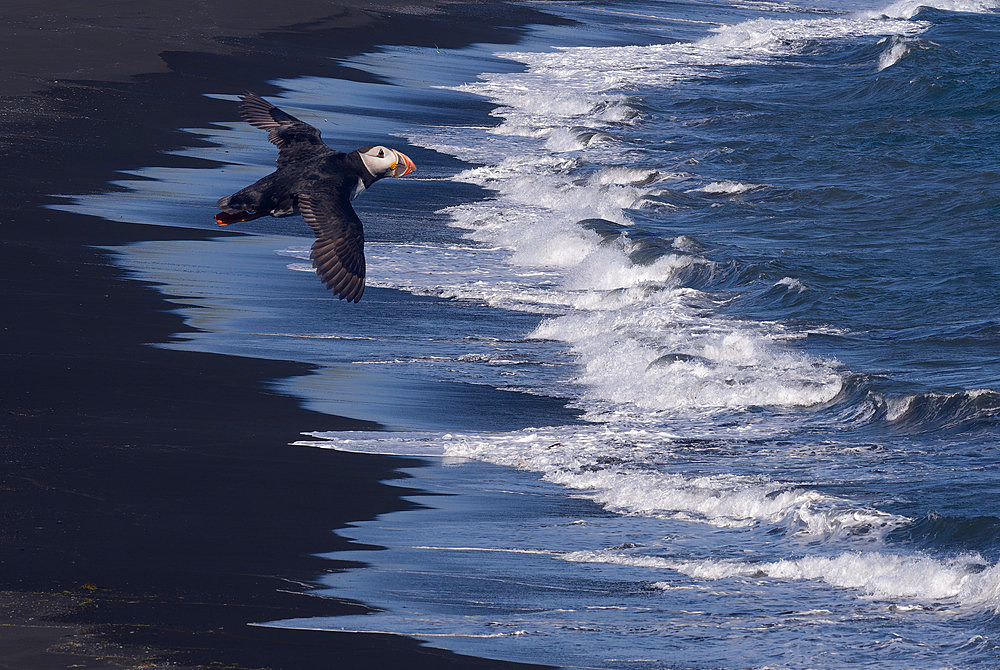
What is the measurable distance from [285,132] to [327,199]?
158 centimetres

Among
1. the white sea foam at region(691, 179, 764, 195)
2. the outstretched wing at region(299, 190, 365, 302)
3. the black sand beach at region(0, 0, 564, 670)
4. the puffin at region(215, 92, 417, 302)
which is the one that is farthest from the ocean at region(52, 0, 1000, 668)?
the puffin at region(215, 92, 417, 302)

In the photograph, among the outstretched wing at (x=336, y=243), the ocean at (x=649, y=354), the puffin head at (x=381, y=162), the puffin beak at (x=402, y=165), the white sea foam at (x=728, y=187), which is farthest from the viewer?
the white sea foam at (x=728, y=187)

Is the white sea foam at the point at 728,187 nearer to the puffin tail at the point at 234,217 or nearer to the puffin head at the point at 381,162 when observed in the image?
the puffin head at the point at 381,162

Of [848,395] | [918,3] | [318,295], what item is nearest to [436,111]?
[318,295]

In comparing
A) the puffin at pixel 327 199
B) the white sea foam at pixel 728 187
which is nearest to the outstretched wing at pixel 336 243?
the puffin at pixel 327 199

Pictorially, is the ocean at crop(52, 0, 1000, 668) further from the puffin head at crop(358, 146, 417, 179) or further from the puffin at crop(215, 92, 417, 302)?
the puffin head at crop(358, 146, 417, 179)

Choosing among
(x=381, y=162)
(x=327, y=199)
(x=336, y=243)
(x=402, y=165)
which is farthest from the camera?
(x=381, y=162)

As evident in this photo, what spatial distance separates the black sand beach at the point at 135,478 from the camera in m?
7.64

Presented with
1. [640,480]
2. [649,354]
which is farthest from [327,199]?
[649,354]

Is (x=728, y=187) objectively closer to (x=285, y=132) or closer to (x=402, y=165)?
(x=285, y=132)

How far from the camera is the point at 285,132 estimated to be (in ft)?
38.7

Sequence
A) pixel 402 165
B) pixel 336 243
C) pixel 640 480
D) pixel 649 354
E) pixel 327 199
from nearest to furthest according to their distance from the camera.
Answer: pixel 336 243 → pixel 327 199 → pixel 402 165 → pixel 640 480 → pixel 649 354

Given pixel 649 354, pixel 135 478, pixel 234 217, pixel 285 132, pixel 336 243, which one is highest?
pixel 285 132

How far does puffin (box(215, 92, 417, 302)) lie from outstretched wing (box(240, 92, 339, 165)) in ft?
0.06
